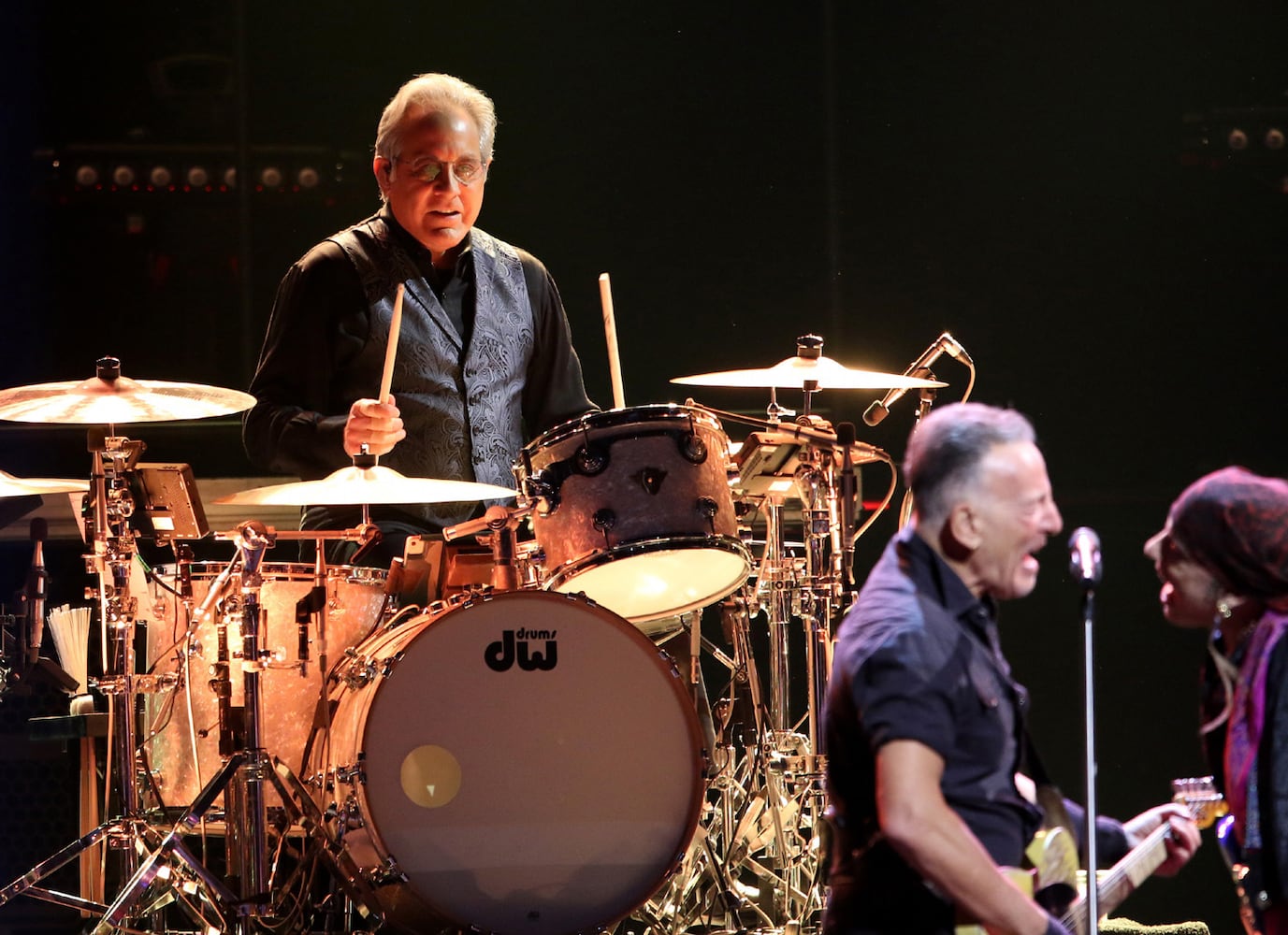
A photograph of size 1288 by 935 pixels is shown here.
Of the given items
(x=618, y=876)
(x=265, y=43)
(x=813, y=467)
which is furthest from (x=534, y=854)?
(x=265, y=43)

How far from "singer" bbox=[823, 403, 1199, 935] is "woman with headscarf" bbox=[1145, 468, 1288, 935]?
441 millimetres

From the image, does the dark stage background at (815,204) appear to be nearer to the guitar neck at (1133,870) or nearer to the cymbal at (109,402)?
the cymbal at (109,402)

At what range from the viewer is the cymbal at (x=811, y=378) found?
4.62 m

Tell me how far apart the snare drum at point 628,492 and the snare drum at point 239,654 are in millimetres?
604

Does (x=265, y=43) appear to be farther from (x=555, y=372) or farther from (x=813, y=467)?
(x=813, y=467)

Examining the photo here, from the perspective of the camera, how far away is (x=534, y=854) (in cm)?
408

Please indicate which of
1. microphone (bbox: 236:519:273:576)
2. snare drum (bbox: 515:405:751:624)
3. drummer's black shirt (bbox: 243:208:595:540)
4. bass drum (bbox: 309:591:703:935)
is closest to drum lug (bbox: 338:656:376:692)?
bass drum (bbox: 309:591:703:935)

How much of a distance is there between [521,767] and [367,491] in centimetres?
79

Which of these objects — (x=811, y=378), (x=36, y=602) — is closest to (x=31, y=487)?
(x=36, y=602)

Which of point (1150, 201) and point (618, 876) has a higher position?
point (1150, 201)

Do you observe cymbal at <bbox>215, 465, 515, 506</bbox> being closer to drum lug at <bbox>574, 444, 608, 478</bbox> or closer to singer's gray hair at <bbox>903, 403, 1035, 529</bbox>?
drum lug at <bbox>574, 444, 608, 478</bbox>

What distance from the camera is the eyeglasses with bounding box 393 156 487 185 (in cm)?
496

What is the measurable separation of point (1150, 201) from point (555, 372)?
2516 mm

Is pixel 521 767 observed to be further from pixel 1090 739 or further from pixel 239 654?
pixel 1090 739
